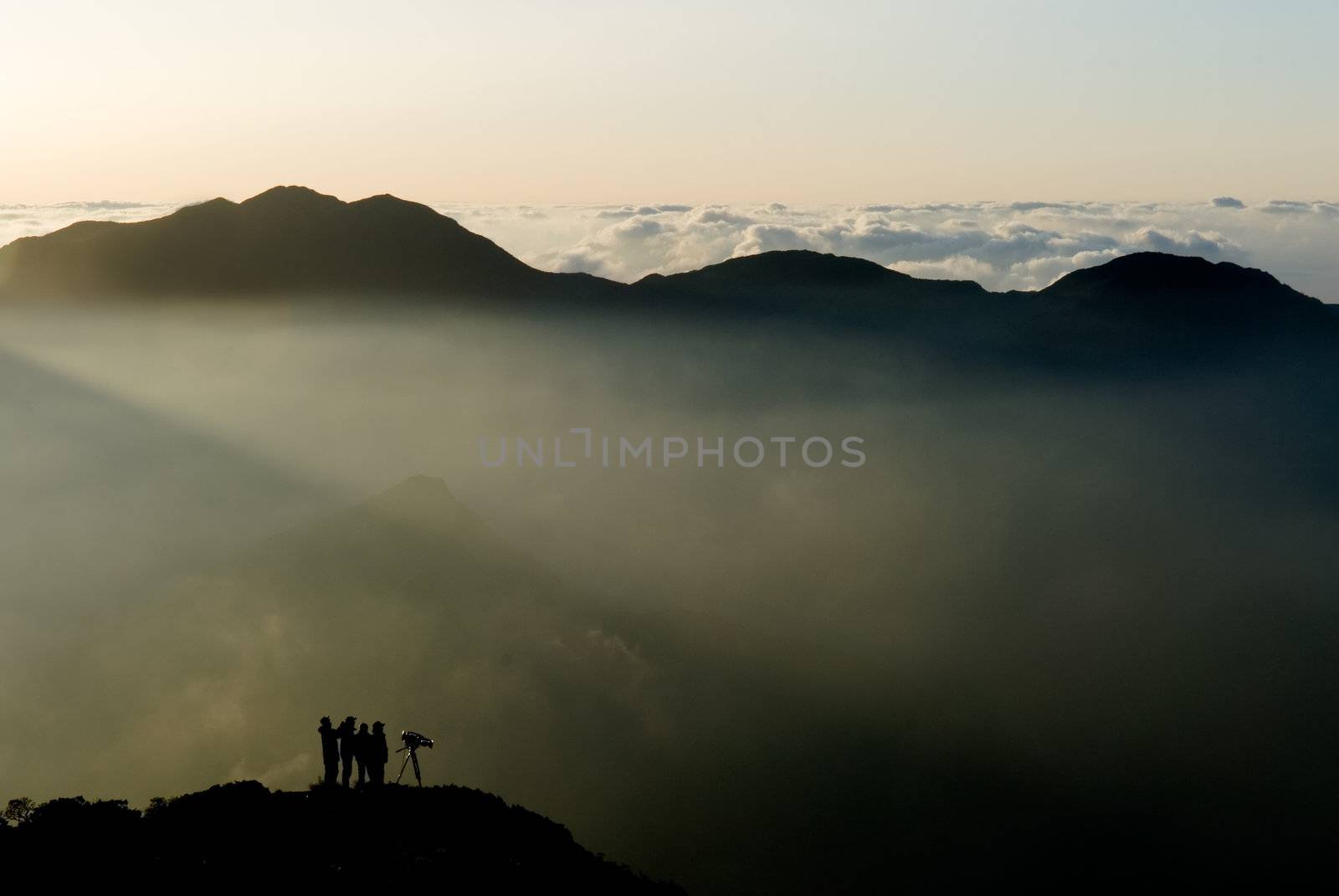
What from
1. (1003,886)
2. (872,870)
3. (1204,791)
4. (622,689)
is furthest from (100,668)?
(1204,791)

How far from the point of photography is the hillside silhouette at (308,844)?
110 feet

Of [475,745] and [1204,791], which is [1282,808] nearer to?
[1204,791]

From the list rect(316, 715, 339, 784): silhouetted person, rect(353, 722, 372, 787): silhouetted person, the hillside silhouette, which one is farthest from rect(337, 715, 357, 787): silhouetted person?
the hillside silhouette

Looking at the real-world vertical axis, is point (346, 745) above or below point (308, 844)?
above

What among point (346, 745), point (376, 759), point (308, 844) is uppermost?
point (346, 745)

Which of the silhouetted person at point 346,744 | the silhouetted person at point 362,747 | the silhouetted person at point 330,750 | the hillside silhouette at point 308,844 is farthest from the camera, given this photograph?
the silhouetted person at point 362,747

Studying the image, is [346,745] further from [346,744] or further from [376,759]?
[376,759]

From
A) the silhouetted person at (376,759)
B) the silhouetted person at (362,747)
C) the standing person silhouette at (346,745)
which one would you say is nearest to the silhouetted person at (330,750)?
the standing person silhouette at (346,745)

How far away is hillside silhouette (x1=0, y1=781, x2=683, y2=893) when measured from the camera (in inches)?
1324

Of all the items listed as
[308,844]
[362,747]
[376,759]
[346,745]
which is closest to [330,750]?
[346,745]

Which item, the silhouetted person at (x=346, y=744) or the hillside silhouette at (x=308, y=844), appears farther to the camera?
the silhouetted person at (x=346, y=744)

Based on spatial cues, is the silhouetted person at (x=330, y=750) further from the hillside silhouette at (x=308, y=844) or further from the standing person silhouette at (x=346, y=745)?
the hillside silhouette at (x=308, y=844)

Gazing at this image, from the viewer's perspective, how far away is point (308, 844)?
34750 mm

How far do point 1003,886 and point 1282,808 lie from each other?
206 feet
